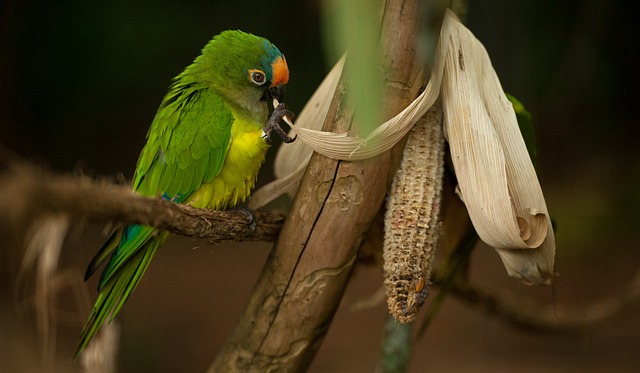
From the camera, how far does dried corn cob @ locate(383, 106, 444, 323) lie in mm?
1106

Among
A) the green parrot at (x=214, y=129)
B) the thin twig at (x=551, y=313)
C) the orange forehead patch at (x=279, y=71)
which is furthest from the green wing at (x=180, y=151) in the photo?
the thin twig at (x=551, y=313)

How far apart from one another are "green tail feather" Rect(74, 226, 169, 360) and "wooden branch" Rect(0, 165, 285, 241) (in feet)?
0.49

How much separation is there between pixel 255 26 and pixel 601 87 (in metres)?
1.48

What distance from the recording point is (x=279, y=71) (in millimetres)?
1329

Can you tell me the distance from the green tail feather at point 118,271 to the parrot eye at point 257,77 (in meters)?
0.36

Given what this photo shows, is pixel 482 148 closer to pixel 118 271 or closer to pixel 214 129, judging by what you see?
pixel 214 129

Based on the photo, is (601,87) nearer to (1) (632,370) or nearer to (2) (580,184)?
(2) (580,184)

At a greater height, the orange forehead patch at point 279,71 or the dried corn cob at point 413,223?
the orange forehead patch at point 279,71

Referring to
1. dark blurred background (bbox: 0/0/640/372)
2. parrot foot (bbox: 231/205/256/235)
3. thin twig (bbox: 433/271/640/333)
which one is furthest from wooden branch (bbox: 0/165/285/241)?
dark blurred background (bbox: 0/0/640/372)

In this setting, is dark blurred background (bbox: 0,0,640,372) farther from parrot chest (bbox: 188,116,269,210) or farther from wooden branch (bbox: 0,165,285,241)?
wooden branch (bbox: 0,165,285,241)

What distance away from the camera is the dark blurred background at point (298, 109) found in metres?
2.57

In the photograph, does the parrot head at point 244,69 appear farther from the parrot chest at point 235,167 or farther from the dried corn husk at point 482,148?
the dried corn husk at point 482,148

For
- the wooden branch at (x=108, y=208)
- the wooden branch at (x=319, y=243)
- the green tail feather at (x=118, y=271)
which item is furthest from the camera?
the green tail feather at (x=118, y=271)

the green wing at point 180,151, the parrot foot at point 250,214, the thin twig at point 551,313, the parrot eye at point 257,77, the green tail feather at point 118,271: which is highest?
the parrot eye at point 257,77
